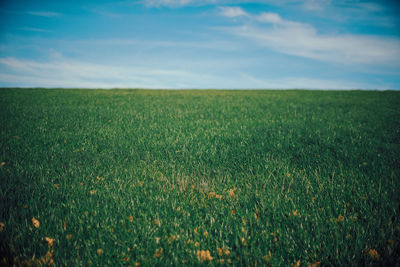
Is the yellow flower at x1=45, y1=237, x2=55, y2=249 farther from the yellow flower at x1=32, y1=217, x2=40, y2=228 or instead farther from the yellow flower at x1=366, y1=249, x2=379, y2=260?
the yellow flower at x1=366, y1=249, x2=379, y2=260

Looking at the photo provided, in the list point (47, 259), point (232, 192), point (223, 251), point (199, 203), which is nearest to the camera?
point (47, 259)

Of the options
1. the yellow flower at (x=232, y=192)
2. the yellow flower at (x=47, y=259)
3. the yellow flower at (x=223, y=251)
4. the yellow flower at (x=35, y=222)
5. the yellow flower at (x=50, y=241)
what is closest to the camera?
the yellow flower at (x=47, y=259)

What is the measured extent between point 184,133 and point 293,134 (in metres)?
3.38

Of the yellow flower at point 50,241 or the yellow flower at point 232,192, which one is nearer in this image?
the yellow flower at point 50,241

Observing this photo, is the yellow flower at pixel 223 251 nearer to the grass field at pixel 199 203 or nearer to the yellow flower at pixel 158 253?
the grass field at pixel 199 203

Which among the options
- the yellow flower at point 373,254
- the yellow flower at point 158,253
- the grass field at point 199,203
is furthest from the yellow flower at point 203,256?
the yellow flower at point 373,254

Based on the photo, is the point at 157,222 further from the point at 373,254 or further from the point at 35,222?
the point at 373,254

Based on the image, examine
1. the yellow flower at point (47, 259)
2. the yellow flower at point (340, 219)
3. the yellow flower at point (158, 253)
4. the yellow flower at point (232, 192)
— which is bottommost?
the yellow flower at point (47, 259)

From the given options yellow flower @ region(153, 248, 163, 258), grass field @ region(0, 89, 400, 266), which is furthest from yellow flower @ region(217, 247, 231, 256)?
yellow flower @ region(153, 248, 163, 258)

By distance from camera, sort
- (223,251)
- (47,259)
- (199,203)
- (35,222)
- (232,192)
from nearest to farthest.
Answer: (47,259) < (223,251) < (35,222) < (199,203) < (232,192)

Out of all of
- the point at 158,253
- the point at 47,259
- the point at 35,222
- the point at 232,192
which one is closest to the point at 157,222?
the point at 158,253

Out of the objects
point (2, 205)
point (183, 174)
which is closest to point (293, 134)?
point (183, 174)

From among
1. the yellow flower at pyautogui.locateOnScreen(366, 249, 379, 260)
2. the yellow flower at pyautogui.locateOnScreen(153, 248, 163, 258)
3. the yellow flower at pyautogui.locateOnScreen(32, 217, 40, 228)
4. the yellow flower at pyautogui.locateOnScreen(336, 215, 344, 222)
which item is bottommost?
the yellow flower at pyautogui.locateOnScreen(153, 248, 163, 258)

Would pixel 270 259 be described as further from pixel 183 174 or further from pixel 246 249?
pixel 183 174
